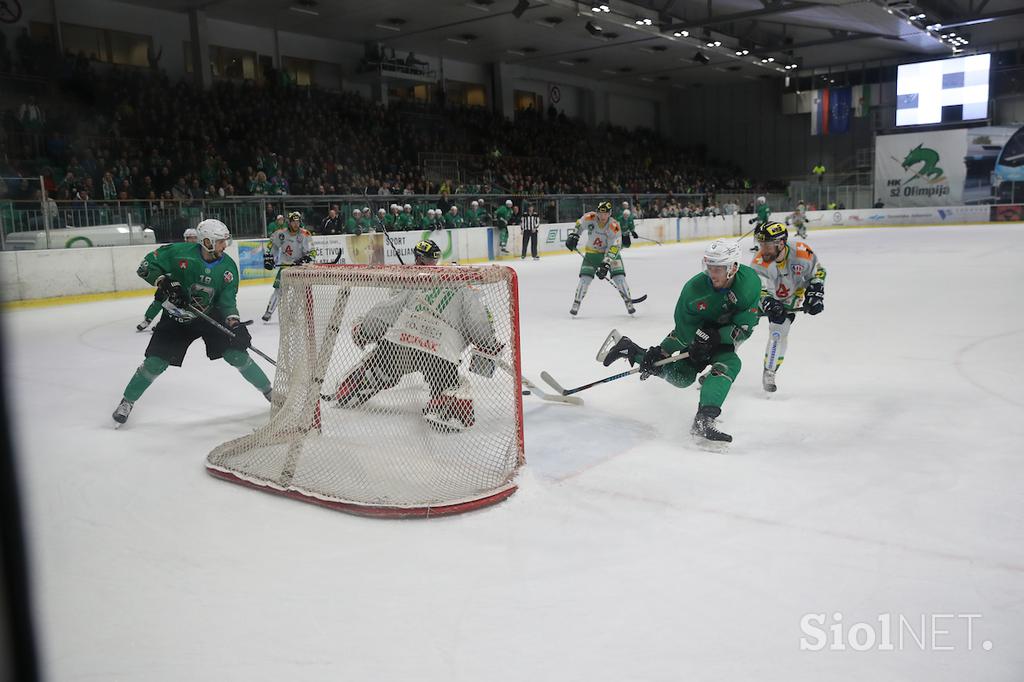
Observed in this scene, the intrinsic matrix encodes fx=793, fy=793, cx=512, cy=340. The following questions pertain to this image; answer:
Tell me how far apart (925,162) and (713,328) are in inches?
1198

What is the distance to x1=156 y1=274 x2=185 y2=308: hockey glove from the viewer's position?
4.44 metres

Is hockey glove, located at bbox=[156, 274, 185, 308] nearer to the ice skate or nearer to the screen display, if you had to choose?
the ice skate

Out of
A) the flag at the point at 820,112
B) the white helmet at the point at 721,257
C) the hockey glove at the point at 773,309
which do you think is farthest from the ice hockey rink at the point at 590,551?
the flag at the point at 820,112

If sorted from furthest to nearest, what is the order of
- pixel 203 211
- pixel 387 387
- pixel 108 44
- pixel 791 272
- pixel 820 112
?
pixel 820 112 → pixel 108 44 → pixel 203 211 → pixel 791 272 → pixel 387 387

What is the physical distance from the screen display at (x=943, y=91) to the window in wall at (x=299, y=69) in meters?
21.9

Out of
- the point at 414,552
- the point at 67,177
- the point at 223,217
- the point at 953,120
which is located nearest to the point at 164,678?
the point at 414,552

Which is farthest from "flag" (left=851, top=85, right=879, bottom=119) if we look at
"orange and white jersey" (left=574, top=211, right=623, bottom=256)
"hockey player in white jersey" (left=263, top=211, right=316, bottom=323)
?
"hockey player in white jersey" (left=263, top=211, right=316, bottom=323)

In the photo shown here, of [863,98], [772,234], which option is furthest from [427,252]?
[863,98]

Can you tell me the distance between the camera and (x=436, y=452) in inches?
147

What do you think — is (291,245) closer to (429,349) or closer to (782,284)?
(782,284)

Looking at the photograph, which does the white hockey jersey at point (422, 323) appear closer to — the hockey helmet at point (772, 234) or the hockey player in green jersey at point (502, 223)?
the hockey helmet at point (772, 234)

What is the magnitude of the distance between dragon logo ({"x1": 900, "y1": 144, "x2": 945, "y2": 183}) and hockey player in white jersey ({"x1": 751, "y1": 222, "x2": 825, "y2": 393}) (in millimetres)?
28939

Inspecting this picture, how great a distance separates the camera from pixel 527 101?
30.0 meters

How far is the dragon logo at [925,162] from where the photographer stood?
98.0 ft
